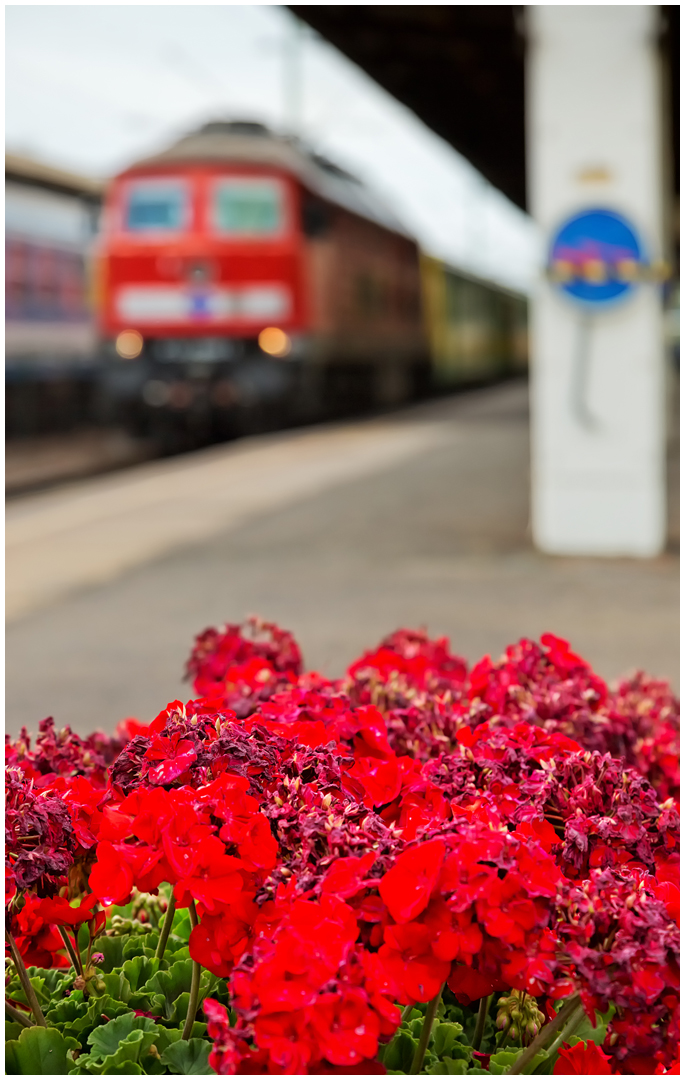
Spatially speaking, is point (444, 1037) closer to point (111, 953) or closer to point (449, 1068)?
point (449, 1068)

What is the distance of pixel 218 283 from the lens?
56.2ft

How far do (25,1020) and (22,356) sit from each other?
18.7 metres

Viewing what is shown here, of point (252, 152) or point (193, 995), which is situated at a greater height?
point (252, 152)

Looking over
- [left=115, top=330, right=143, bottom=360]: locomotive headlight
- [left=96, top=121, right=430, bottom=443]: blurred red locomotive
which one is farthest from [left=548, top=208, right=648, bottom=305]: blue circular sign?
[left=115, top=330, right=143, bottom=360]: locomotive headlight

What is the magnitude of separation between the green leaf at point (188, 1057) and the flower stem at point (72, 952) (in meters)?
0.23

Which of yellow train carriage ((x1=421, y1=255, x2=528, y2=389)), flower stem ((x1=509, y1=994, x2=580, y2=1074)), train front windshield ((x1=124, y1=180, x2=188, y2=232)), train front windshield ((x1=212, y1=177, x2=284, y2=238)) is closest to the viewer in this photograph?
flower stem ((x1=509, y1=994, x2=580, y2=1074))

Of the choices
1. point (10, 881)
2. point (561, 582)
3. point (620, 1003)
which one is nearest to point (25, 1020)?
point (10, 881)

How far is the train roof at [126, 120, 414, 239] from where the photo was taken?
1773 cm

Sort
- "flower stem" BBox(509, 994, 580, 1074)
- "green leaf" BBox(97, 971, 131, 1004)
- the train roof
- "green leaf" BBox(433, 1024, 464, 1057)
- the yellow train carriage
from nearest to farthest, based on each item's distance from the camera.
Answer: "flower stem" BBox(509, 994, 580, 1074) < "green leaf" BBox(433, 1024, 464, 1057) < "green leaf" BBox(97, 971, 131, 1004) < the train roof < the yellow train carriage

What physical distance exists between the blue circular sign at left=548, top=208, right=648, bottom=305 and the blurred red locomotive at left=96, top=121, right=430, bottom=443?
9.50 metres

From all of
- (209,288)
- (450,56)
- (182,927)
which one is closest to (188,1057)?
(182,927)

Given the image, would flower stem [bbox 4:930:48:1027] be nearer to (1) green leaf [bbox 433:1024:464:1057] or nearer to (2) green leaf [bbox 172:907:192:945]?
(2) green leaf [bbox 172:907:192:945]

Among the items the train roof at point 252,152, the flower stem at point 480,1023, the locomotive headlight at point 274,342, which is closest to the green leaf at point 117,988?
the flower stem at point 480,1023

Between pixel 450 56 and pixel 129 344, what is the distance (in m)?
5.97
